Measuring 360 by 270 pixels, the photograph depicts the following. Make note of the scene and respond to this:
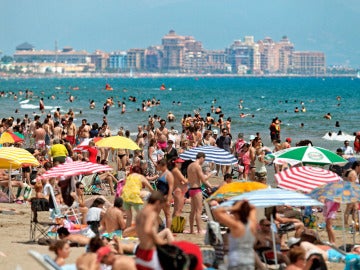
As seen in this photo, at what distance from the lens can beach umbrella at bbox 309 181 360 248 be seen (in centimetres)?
1101

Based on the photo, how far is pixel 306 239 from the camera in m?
11.0

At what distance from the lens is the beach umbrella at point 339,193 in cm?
1101

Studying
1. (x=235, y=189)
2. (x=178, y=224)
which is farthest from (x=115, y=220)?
(x=235, y=189)

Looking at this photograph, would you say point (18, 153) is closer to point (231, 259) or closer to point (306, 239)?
point (306, 239)

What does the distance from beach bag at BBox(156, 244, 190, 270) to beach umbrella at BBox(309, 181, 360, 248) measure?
3.37m

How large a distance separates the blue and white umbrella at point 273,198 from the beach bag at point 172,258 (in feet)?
6.35

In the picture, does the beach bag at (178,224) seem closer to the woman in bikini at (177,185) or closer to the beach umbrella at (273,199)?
the woman in bikini at (177,185)

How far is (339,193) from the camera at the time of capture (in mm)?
11102

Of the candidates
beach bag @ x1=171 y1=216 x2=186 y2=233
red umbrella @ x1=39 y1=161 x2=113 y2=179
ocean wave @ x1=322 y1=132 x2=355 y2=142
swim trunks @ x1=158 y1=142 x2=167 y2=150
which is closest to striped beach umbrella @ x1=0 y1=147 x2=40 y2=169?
red umbrella @ x1=39 y1=161 x2=113 y2=179

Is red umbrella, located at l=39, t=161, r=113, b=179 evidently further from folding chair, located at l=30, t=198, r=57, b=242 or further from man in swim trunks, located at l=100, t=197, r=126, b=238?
man in swim trunks, located at l=100, t=197, r=126, b=238

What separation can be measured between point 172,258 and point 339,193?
12.0ft

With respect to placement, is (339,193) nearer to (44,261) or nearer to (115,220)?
(115,220)

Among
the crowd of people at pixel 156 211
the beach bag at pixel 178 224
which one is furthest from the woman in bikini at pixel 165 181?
the beach bag at pixel 178 224

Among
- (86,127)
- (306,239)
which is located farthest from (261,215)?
(86,127)
